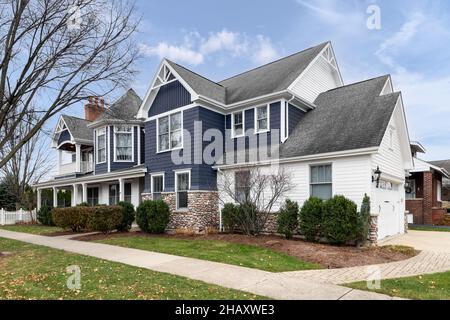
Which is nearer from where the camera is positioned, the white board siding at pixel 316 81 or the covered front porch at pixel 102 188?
the white board siding at pixel 316 81

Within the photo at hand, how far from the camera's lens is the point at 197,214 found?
51.2ft

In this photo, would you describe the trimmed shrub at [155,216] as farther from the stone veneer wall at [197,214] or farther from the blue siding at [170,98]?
the blue siding at [170,98]

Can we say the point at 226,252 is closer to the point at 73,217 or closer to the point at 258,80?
the point at 73,217

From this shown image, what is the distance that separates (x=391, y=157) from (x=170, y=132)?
418 inches

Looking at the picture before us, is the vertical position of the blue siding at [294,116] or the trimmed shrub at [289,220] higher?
the blue siding at [294,116]

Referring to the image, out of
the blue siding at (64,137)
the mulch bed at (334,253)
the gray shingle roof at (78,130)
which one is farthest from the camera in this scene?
the blue siding at (64,137)

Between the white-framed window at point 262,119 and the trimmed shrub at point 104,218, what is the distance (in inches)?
314

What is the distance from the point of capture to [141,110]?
18766mm

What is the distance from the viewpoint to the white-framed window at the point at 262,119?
1588cm

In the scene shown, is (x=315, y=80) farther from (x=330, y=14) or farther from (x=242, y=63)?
(x=242, y=63)

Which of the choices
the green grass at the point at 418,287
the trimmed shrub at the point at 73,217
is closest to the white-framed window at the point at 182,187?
the trimmed shrub at the point at 73,217

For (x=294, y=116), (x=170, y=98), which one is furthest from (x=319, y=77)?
(x=170, y=98)

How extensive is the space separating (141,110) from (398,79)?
13971 millimetres

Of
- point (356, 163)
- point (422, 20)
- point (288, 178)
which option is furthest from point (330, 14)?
point (288, 178)
